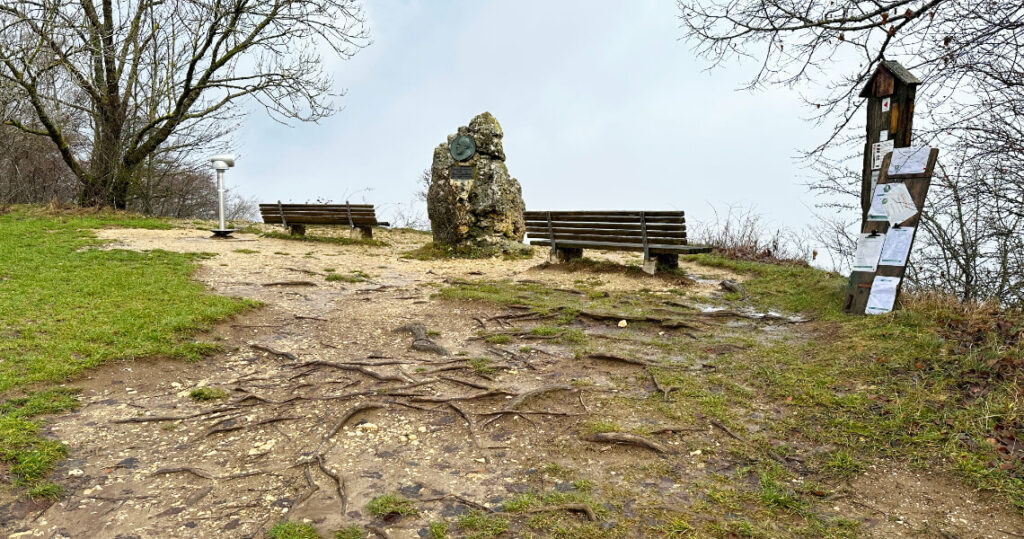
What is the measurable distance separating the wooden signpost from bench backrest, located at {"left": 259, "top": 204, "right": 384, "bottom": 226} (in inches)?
404

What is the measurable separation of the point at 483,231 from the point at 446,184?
1.24m

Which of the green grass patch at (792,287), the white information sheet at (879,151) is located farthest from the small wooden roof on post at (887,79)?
the green grass patch at (792,287)

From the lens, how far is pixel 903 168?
6.38 metres

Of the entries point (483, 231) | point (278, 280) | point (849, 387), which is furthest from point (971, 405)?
point (483, 231)

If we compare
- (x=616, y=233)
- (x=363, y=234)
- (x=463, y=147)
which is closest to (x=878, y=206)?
(x=616, y=233)

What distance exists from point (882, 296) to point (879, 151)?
5.30ft

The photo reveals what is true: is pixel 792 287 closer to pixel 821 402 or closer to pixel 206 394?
pixel 821 402

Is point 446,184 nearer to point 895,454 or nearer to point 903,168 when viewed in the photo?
point 903,168

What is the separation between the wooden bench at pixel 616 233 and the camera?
9.40 meters

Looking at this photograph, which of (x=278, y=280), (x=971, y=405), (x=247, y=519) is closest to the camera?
(x=247, y=519)

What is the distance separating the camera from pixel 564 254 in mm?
11148

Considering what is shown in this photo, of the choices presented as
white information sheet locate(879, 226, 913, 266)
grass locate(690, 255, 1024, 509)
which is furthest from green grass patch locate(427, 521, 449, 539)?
white information sheet locate(879, 226, 913, 266)

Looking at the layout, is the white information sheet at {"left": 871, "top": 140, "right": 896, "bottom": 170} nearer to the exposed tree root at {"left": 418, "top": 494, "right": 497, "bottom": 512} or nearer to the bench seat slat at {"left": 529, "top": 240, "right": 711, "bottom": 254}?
the bench seat slat at {"left": 529, "top": 240, "right": 711, "bottom": 254}

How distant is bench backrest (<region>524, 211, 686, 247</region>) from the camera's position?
939 centimetres
